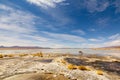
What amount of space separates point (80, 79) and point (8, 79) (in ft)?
22.0

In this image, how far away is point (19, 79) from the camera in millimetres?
14523

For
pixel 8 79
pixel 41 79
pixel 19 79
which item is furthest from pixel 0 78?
pixel 41 79

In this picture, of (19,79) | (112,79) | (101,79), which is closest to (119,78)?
(112,79)

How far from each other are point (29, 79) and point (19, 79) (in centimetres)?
89

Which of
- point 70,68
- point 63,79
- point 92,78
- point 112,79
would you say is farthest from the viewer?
point 70,68

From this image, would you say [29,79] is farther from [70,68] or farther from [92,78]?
[70,68]

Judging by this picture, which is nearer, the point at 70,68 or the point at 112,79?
the point at 112,79

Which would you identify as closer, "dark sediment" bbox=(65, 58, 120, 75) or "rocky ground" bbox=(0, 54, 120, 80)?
"rocky ground" bbox=(0, 54, 120, 80)

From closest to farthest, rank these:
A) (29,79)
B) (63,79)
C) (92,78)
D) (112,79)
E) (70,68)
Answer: (29,79)
(63,79)
(92,78)
(112,79)
(70,68)

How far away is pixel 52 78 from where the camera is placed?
15500mm

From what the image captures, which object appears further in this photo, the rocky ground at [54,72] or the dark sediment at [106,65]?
the dark sediment at [106,65]

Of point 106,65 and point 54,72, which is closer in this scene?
point 54,72

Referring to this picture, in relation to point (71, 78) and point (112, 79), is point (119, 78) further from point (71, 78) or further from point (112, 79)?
point (71, 78)

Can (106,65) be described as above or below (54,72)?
above
